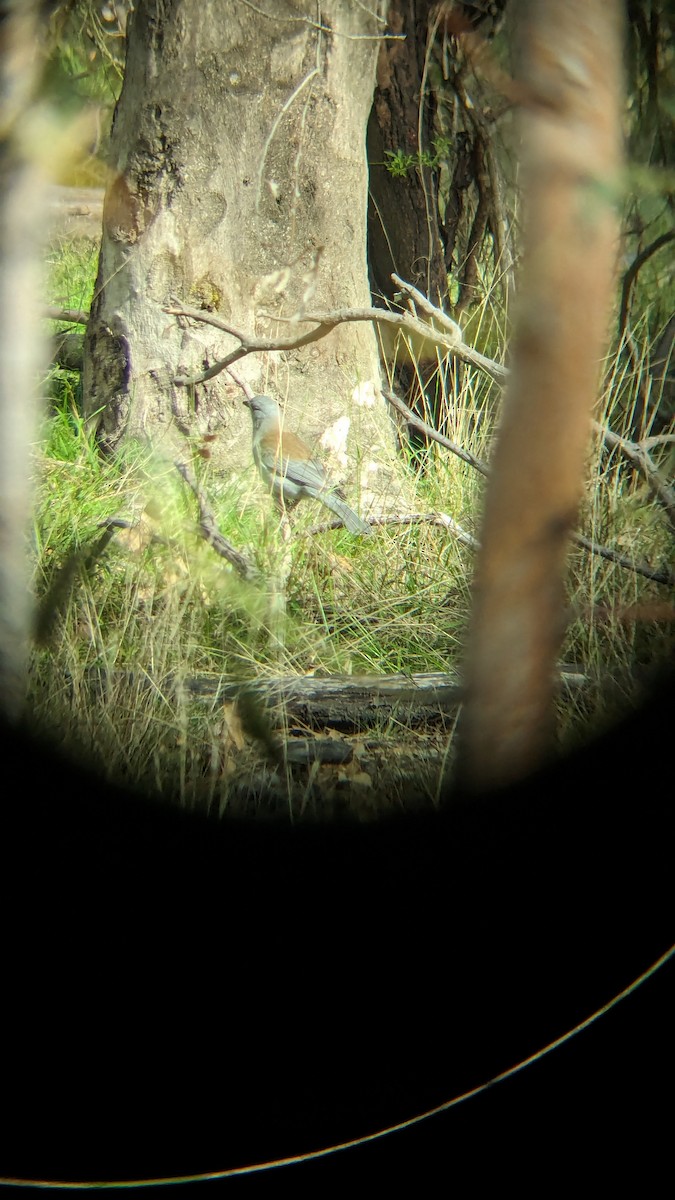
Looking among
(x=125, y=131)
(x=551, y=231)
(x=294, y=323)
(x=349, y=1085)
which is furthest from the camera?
(x=294, y=323)

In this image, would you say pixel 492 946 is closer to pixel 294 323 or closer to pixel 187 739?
pixel 187 739

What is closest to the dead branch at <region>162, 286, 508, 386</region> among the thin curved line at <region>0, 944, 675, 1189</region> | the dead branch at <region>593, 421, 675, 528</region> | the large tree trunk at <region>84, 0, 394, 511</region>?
the large tree trunk at <region>84, 0, 394, 511</region>

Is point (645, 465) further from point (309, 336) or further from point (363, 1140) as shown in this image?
point (363, 1140)

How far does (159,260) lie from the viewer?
2.76 ft

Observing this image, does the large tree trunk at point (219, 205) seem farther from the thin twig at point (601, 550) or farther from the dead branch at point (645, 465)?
the dead branch at point (645, 465)

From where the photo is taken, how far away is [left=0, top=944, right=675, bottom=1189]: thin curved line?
1.93 feet

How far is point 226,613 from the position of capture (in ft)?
2.23

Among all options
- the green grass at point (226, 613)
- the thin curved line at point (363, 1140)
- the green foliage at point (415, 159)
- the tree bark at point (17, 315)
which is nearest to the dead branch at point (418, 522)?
the green grass at point (226, 613)

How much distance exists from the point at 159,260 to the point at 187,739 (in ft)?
1.65

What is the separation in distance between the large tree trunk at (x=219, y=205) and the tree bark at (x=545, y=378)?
36 cm

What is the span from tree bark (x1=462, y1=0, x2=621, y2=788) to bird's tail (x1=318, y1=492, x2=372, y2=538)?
265 mm

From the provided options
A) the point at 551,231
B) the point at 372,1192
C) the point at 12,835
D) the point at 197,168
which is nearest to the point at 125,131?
the point at 197,168

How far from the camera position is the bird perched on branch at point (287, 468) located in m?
0.78

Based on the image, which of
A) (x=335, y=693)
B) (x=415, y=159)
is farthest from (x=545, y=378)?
(x=415, y=159)
